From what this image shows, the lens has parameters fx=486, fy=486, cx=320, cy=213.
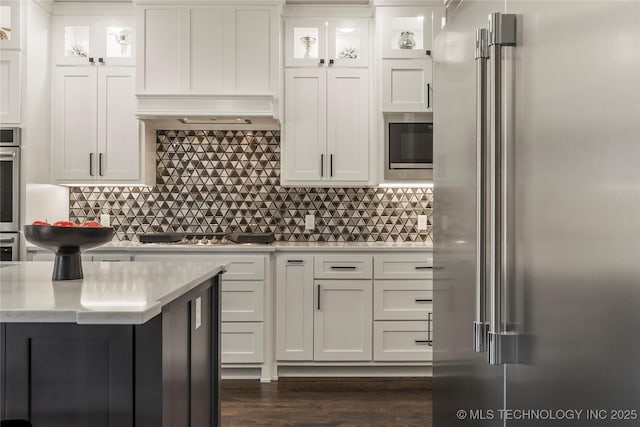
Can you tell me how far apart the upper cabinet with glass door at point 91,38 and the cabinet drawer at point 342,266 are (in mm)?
2167

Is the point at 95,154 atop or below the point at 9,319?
atop

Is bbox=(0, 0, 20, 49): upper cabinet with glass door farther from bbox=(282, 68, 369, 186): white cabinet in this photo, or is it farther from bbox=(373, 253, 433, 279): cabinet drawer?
bbox=(373, 253, 433, 279): cabinet drawer

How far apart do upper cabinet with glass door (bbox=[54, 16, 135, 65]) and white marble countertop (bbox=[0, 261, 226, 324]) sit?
2196mm

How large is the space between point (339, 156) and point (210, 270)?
6.70ft

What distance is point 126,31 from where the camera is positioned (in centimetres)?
392

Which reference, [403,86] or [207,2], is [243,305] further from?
[207,2]

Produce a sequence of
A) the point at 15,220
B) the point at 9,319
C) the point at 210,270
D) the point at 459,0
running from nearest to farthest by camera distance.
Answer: the point at 9,319 < the point at 459,0 < the point at 210,270 < the point at 15,220

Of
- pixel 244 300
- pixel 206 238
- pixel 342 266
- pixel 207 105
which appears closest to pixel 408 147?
pixel 342 266

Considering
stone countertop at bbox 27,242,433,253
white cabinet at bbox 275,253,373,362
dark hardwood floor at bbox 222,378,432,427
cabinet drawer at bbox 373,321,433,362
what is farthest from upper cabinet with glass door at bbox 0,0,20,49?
cabinet drawer at bbox 373,321,433,362

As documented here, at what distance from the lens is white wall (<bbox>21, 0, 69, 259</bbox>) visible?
3.57 m

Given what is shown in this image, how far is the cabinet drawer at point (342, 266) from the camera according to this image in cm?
359

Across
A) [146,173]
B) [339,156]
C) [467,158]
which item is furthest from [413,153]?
[467,158]

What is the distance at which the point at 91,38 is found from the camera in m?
3.85

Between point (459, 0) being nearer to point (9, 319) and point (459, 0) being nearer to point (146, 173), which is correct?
point (9, 319)
